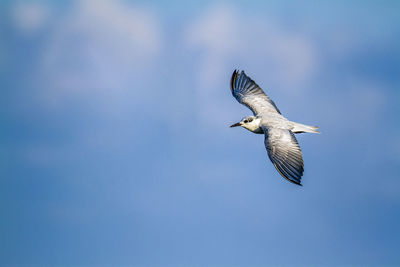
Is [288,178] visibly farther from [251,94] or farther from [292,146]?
[251,94]

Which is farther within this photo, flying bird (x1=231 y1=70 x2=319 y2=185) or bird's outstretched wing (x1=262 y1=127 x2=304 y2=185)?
flying bird (x1=231 y1=70 x2=319 y2=185)

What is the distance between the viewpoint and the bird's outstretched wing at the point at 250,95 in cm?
2342

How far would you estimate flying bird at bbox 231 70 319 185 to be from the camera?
687 inches

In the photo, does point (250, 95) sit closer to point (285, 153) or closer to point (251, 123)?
point (251, 123)

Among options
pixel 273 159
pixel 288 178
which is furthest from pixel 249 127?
pixel 288 178

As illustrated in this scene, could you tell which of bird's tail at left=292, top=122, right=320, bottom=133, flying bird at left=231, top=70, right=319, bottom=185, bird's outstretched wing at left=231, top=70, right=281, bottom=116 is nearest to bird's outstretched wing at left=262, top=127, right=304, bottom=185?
flying bird at left=231, top=70, right=319, bottom=185

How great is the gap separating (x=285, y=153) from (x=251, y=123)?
3502 millimetres

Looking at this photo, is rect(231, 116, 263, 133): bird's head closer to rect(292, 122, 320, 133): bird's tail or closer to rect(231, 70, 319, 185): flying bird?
rect(231, 70, 319, 185): flying bird

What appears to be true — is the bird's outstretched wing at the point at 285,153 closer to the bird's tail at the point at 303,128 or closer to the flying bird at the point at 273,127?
the flying bird at the point at 273,127

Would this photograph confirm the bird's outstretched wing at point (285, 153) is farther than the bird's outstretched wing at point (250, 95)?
No

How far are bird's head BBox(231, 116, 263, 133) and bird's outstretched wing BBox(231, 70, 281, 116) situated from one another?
1485mm

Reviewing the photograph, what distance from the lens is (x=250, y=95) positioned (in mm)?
24484

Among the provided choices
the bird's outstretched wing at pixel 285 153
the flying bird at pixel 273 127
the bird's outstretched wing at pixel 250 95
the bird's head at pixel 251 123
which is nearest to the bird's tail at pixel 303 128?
the flying bird at pixel 273 127

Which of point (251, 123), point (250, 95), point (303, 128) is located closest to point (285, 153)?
point (303, 128)
